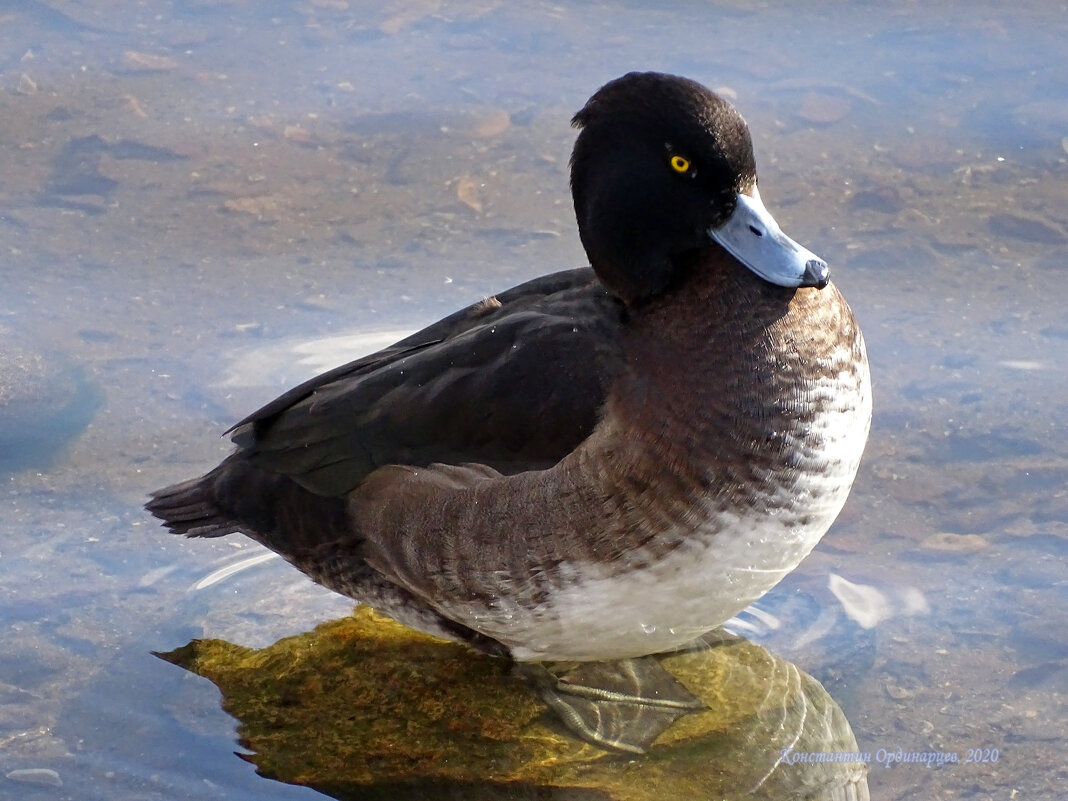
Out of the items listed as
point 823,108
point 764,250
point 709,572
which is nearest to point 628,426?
point 709,572

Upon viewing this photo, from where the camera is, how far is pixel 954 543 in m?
4.24

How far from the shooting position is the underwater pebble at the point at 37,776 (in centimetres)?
358

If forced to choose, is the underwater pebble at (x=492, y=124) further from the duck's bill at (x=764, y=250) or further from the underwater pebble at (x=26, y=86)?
the duck's bill at (x=764, y=250)

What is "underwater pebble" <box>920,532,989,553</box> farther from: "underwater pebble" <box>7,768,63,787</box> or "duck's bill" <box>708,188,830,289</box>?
"underwater pebble" <box>7,768,63,787</box>

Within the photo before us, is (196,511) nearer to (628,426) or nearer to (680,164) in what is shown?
(628,426)

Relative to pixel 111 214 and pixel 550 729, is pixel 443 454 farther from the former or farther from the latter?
pixel 111 214

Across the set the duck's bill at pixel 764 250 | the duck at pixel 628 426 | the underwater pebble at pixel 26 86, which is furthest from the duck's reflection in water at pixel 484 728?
the underwater pebble at pixel 26 86

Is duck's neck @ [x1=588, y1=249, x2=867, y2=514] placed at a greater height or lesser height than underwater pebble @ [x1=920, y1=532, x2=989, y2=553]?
greater

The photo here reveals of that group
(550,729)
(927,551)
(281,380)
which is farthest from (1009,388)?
(281,380)

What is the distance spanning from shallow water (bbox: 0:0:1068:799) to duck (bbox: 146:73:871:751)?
0.60 m

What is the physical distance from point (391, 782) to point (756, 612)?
3.66 feet

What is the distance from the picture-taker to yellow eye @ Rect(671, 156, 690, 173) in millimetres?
3490

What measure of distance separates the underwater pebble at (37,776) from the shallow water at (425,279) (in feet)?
0.04

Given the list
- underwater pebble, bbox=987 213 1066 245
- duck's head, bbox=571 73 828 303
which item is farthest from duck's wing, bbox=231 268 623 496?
underwater pebble, bbox=987 213 1066 245
